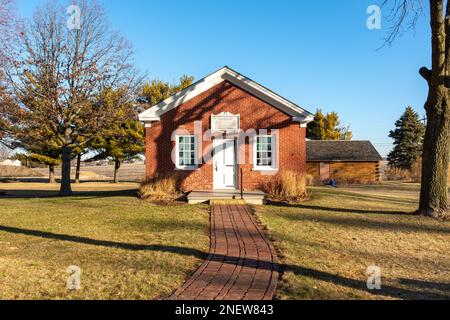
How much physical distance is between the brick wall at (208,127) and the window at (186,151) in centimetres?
31

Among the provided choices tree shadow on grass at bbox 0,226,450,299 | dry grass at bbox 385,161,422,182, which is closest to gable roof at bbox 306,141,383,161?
dry grass at bbox 385,161,422,182

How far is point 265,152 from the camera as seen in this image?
1597 cm

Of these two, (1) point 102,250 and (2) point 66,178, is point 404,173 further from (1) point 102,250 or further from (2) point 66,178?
(1) point 102,250

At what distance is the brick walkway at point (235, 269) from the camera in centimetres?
463

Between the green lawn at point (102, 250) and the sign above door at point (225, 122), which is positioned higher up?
the sign above door at point (225, 122)

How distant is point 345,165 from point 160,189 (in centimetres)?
2770

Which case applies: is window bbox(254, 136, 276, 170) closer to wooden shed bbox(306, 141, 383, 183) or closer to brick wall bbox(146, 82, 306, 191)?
brick wall bbox(146, 82, 306, 191)

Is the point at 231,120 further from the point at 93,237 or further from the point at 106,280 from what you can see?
the point at 106,280

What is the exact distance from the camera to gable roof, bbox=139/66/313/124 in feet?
51.0

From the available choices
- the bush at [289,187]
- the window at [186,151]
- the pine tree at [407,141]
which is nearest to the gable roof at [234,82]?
the window at [186,151]

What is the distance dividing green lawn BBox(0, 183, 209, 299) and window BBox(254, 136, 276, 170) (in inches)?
192

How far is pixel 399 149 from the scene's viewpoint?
43.7 meters

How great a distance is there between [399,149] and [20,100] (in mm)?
40555

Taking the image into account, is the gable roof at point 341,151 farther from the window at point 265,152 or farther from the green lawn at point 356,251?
the green lawn at point 356,251
